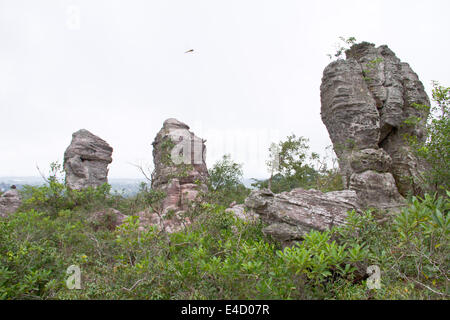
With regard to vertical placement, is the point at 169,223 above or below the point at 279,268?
below

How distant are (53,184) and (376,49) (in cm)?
2560

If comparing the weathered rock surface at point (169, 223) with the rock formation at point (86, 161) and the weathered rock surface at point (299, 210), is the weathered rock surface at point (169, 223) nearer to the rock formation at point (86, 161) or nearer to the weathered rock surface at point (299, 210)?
the weathered rock surface at point (299, 210)

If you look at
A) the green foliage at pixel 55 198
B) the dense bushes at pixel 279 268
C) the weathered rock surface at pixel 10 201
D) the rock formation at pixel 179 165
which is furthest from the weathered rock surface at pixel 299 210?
the weathered rock surface at pixel 10 201

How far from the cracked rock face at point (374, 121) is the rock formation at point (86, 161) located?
73.2ft

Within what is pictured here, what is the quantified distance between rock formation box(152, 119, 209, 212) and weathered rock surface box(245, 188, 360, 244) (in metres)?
11.9

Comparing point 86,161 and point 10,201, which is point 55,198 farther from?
point 86,161

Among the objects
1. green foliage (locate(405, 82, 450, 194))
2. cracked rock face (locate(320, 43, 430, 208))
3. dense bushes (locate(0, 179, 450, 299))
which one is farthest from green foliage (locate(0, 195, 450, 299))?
cracked rock face (locate(320, 43, 430, 208))

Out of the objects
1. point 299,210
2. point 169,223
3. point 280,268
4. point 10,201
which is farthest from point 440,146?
point 10,201

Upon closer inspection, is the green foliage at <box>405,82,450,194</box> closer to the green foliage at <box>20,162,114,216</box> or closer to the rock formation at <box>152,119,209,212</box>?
the rock formation at <box>152,119,209,212</box>

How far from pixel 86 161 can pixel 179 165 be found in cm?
1139

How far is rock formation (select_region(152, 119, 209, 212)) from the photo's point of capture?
62.1 feet

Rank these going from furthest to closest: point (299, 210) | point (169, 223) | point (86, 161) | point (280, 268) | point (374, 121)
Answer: point (86, 161), point (374, 121), point (169, 223), point (299, 210), point (280, 268)

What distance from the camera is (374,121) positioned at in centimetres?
1459

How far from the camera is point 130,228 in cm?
521
